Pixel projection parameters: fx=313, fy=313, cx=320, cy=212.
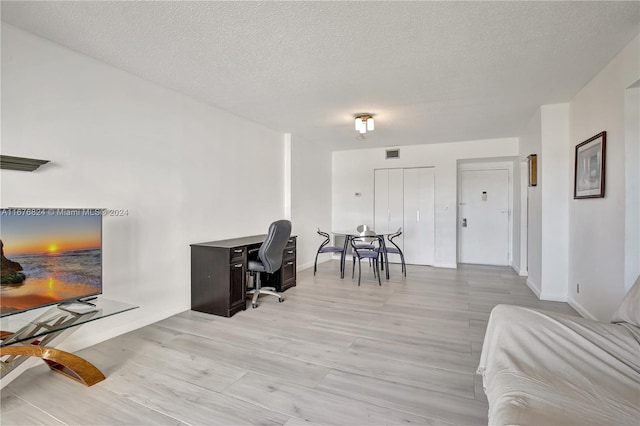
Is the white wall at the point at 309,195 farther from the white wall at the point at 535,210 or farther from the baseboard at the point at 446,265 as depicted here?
the white wall at the point at 535,210

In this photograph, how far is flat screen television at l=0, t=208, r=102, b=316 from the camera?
1993mm

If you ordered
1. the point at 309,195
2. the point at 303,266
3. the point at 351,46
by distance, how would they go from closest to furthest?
the point at 351,46, the point at 303,266, the point at 309,195

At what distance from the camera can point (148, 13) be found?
7.00 ft

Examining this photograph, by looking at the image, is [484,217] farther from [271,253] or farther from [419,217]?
[271,253]

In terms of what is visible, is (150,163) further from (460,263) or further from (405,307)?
(460,263)

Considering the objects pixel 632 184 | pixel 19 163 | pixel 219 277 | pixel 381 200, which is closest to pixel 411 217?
pixel 381 200

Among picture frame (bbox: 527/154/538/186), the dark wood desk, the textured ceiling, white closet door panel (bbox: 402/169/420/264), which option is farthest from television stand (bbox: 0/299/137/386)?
white closet door panel (bbox: 402/169/420/264)

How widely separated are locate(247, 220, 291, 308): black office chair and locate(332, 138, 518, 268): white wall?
10.9 ft

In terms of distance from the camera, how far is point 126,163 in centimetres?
307

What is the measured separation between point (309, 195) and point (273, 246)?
2.60m

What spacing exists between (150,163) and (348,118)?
2.74 metres

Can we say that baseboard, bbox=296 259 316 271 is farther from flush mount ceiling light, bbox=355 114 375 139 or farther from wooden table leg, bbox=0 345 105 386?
wooden table leg, bbox=0 345 105 386

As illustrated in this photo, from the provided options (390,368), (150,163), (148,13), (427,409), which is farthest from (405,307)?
(148,13)

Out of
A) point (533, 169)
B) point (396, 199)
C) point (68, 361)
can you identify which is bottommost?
point (68, 361)
